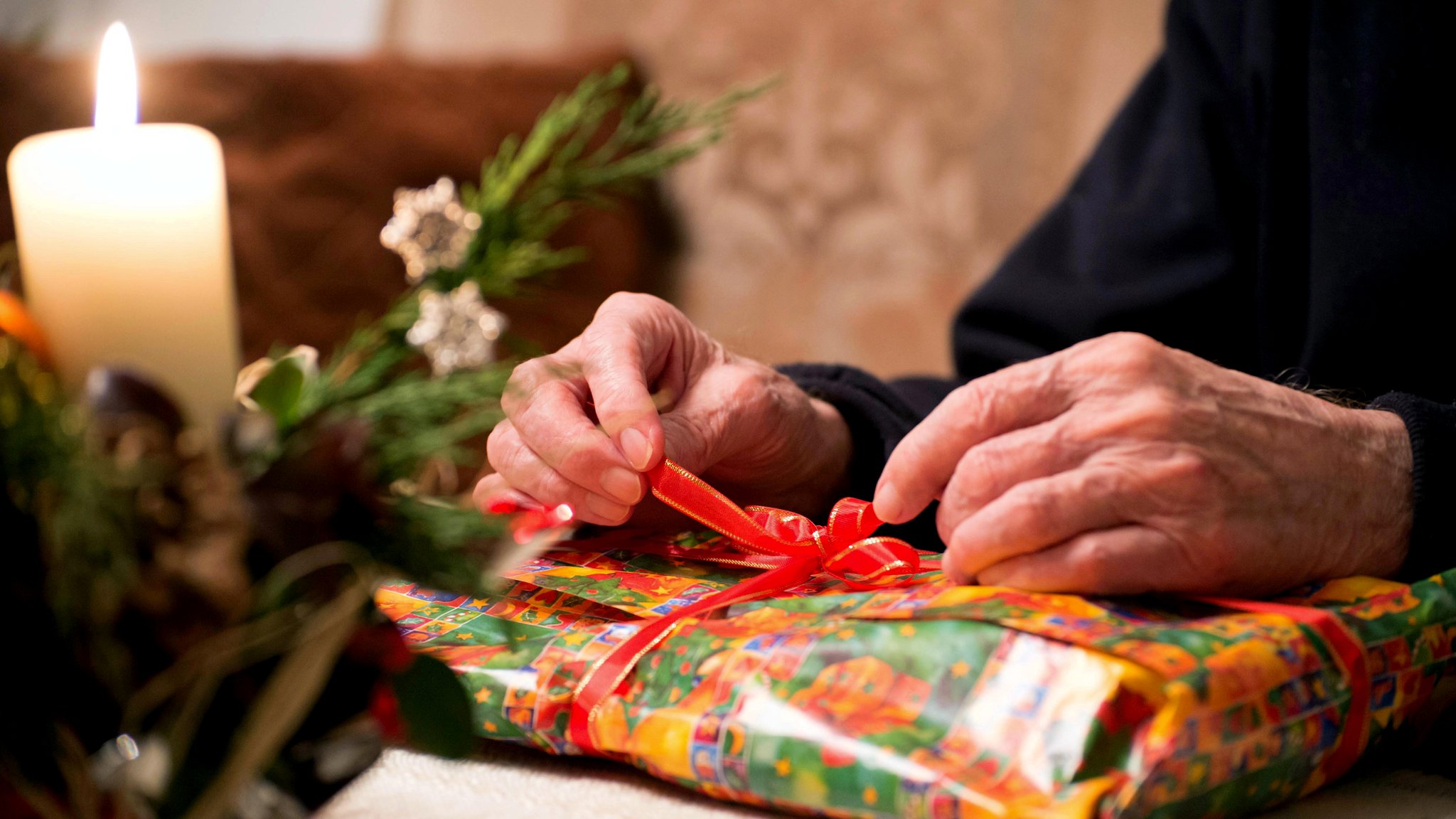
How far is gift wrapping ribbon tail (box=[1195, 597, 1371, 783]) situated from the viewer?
45 cm

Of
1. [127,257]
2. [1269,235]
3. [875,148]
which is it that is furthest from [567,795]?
[875,148]

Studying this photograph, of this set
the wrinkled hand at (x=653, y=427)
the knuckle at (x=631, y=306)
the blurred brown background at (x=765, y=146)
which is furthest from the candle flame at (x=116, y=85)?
the blurred brown background at (x=765, y=146)

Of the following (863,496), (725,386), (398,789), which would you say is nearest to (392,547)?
(398,789)

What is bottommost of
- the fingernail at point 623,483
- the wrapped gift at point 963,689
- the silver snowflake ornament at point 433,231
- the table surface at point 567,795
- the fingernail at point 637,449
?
the table surface at point 567,795

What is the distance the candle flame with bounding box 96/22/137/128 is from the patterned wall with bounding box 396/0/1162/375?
108 cm

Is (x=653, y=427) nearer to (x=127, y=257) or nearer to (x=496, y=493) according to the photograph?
(x=496, y=493)

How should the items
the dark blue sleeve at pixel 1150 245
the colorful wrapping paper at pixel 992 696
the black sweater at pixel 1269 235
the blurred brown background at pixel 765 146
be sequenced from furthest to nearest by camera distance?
the blurred brown background at pixel 765 146 < the dark blue sleeve at pixel 1150 245 < the black sweater at pixel 1269 235 < the colorful wrapping paper at pixel 992 696

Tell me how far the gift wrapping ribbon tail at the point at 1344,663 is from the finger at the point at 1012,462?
0.09m

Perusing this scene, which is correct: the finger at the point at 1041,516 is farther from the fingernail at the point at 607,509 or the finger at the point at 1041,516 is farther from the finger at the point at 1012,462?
the fingernail at the point at 607,509

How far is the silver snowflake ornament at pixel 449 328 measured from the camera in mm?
349

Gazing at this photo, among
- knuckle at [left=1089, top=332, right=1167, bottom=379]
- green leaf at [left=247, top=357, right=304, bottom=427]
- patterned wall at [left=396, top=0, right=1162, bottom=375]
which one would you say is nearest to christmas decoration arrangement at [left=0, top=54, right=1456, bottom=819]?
green leaf at [left=247, top=357, right=304, bottom=427]

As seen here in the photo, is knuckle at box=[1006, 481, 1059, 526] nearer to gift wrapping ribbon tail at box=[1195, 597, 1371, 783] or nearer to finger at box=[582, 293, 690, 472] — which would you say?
gift wrapping ribbon tail at box=[1195, 597, 1371, 783]

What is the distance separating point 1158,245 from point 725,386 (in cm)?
45

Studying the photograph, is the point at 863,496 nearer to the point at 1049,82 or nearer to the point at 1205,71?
the point at 1205,71
